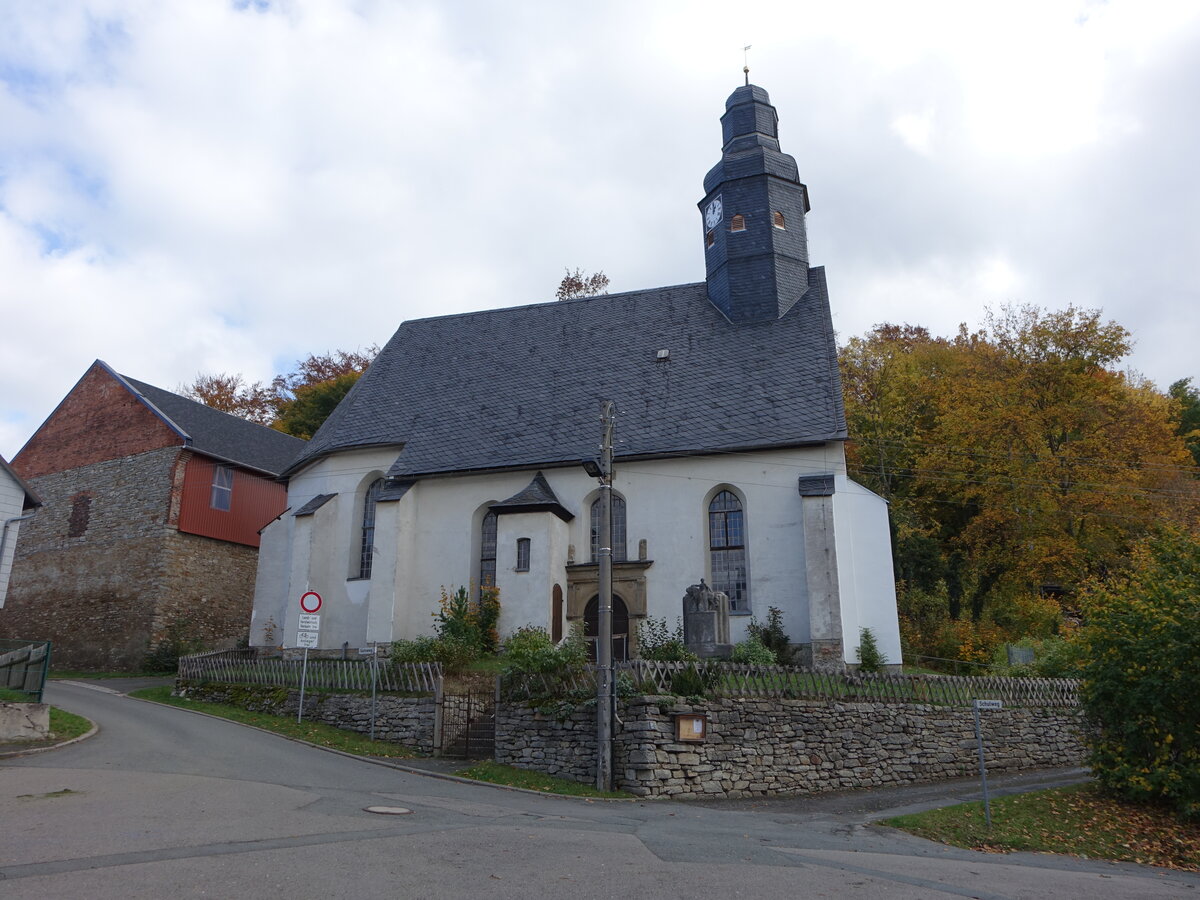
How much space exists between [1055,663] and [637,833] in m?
14.6

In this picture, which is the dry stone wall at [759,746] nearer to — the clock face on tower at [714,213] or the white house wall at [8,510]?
the white house wall at [8,510]

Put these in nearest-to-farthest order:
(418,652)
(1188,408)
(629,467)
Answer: (418,652) < (629,467) < (1188,408)

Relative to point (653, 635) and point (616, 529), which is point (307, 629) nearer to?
point (653, 635)

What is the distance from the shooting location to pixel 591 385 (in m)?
25.0

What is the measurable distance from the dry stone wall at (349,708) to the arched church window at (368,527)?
18.1 ft

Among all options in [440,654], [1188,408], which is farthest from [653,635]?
[1188,408]

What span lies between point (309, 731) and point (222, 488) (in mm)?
15763

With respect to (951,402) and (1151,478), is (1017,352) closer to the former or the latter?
(951,402)

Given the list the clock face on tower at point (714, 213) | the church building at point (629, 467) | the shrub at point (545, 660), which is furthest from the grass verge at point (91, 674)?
the clock face on tower at point (714, 213)

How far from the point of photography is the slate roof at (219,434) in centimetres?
2934

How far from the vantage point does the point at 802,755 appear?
47.3ft

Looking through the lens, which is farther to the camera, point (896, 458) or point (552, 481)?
point (896, 458)

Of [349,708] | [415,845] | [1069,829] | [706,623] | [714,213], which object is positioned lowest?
[1069,829]

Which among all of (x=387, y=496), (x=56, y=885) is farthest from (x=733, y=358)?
(x=56, y=885)
